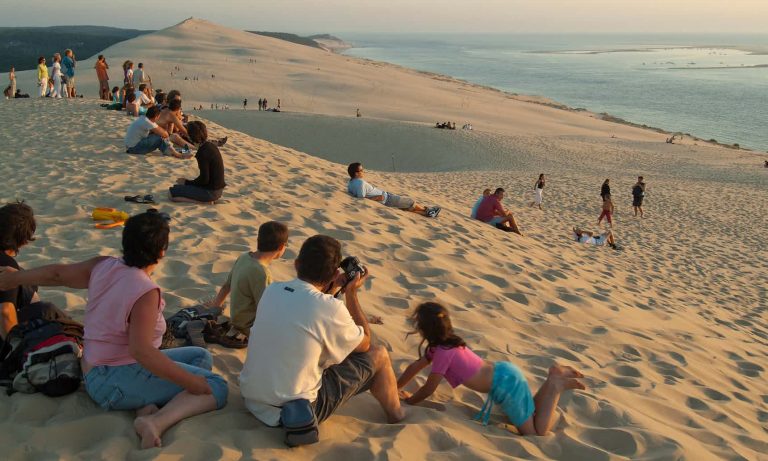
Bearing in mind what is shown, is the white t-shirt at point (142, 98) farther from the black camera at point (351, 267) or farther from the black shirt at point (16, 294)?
the black camera at point (351, 267)

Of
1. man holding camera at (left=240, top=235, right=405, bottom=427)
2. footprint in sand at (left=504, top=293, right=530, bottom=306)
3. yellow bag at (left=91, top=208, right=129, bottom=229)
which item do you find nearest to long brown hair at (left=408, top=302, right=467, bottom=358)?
man holding camera at (left=240, top=235, right=405, bottom=427)

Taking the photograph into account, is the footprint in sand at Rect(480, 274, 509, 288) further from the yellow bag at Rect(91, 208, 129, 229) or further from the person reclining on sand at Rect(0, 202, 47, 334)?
the person reclining on sand at Rect(0, 202, 47, 334)

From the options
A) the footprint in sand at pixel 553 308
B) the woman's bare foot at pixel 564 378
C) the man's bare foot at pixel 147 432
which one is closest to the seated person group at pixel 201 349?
the man's bare foot at pixel 147 432

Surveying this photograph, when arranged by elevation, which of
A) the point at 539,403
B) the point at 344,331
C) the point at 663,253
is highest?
the point at 344,331

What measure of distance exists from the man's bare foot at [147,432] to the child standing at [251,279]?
120cm

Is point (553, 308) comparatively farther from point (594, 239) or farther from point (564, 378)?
point (594, 239)

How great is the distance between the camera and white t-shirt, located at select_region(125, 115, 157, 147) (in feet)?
35.1

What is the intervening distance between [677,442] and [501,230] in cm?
680

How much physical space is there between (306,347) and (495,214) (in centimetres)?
779

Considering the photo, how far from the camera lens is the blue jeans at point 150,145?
10.8 m

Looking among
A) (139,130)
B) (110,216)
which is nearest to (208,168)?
(110,216)

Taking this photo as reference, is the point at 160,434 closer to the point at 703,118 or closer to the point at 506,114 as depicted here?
the point at 506,114

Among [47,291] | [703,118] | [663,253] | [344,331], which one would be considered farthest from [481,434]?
[703,118]

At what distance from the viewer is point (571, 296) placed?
6.72 meters
